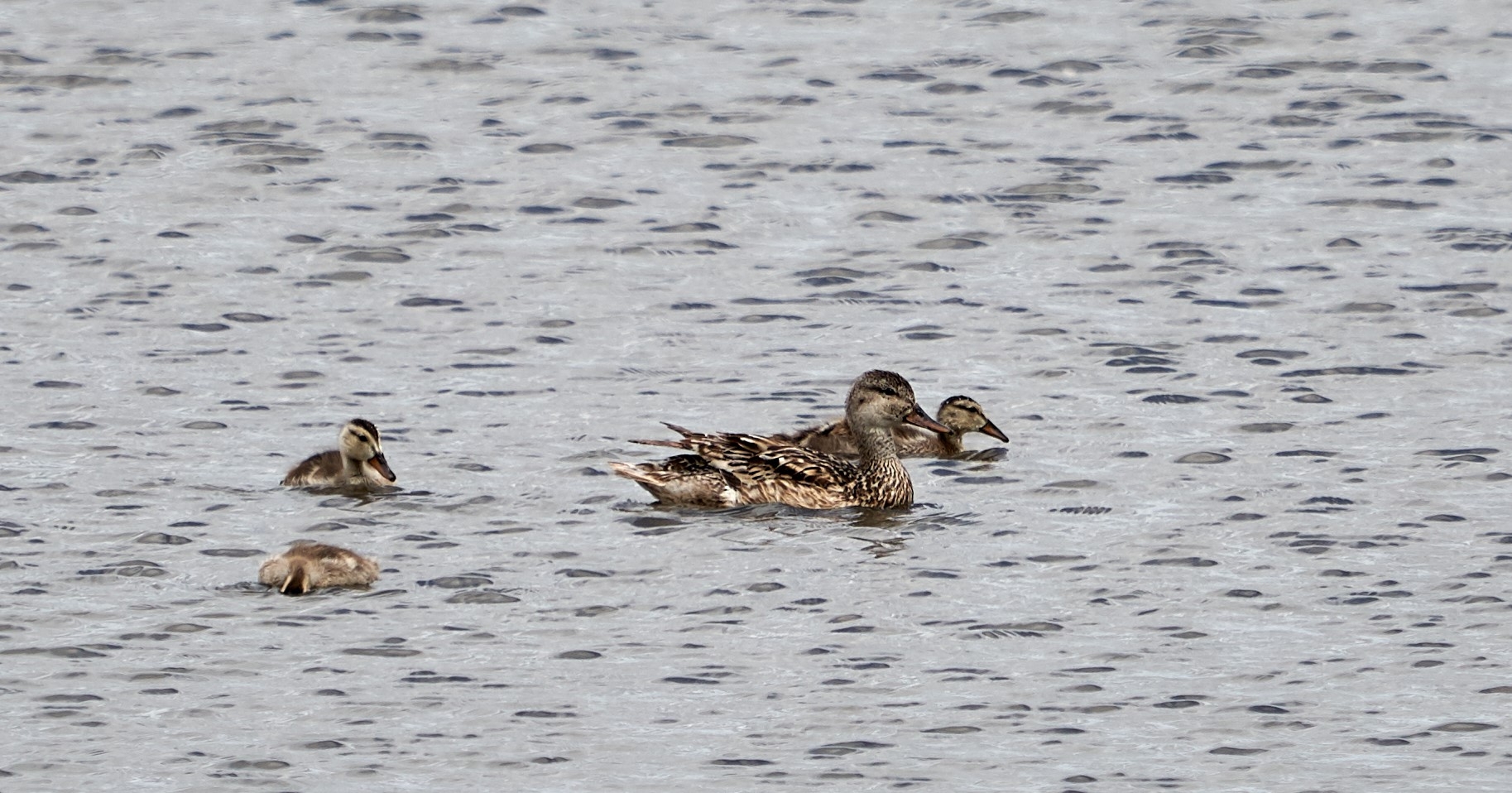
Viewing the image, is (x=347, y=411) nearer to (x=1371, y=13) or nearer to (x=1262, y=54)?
(x=1262, y=54)

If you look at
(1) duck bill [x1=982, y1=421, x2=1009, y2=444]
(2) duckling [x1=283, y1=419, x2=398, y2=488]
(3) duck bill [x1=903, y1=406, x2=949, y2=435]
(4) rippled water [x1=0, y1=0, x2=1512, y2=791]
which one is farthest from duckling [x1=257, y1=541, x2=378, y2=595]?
(1) duck bill [x1=982, y1=421, x2=1009, y2=444]

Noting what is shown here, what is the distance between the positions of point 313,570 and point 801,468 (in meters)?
3.83

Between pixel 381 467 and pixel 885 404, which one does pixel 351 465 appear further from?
pixel 885 404

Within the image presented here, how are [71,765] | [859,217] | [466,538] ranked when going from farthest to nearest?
[859,217] < [466,538] < [71,765]

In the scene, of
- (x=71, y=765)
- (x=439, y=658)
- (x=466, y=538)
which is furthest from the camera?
(x=466, y=538)

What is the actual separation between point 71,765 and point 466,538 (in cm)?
391

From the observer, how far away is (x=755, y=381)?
64.1ft

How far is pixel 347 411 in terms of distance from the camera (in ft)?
61.8

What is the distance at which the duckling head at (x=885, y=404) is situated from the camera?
59.6 feet

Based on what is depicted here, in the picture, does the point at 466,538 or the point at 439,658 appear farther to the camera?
the point at 466,538

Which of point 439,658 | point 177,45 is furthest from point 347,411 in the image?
point 177,45

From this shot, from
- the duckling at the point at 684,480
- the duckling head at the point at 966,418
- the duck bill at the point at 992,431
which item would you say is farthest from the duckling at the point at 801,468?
the duck bill at the point at 992,431

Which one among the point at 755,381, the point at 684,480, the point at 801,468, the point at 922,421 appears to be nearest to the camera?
the point at 684,480

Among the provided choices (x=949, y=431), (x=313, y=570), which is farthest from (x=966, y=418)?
(x=313, y=570)
